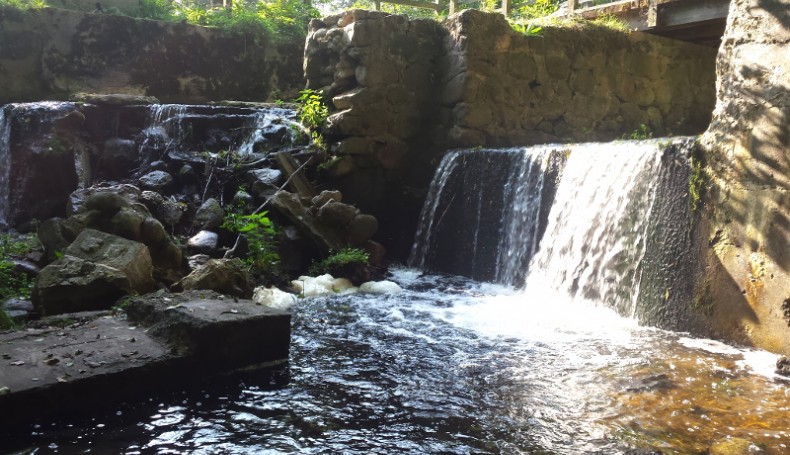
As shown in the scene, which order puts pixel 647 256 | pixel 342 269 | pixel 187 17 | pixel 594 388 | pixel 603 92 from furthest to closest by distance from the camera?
pixel 187 17 < pixel 603 92 < pixel 342 269 < pixel 647 256 < pixel 594 388

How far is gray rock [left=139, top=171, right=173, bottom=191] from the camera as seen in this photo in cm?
757

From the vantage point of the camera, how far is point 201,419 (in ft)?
10.3

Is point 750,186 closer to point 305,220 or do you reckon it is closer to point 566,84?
point 305,220

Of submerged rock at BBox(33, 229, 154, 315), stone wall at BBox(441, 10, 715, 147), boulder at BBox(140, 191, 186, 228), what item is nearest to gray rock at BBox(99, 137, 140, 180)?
boulder at BBox(140, 191, 186, 228)

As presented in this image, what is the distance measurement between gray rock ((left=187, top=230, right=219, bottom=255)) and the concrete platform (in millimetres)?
2207

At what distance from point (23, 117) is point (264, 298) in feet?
17.0

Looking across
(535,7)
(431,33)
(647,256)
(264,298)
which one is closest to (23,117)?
(264,298)

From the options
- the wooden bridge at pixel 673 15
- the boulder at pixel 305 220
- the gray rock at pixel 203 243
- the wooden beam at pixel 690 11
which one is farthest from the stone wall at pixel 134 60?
the wooden beam at pixel 690 11

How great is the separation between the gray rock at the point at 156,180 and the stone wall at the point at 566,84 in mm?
4026

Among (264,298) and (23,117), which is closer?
(264,298)

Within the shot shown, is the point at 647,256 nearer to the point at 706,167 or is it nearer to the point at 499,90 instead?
the point at 706,167

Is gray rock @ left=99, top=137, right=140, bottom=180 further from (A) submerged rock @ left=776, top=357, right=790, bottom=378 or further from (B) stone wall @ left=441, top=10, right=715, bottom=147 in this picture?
(A) submerged rock @ left=776, top=357, right=790, bottom=378

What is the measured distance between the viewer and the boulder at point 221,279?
5.00 m

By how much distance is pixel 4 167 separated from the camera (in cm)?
838
